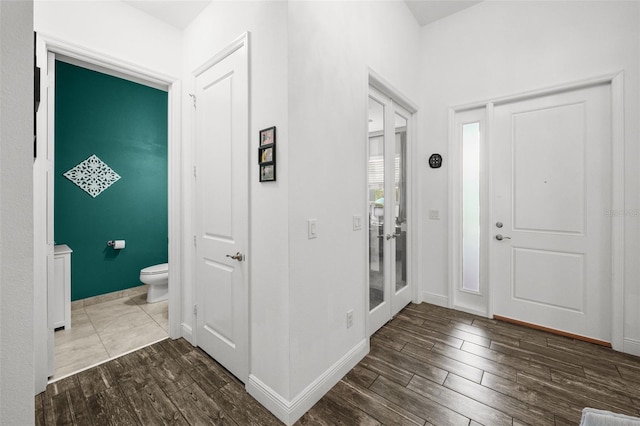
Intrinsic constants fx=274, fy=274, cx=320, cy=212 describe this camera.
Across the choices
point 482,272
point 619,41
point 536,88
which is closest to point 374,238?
point 482,272

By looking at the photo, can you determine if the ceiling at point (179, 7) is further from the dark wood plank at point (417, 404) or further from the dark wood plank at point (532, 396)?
the dark wood plank at point (532, 396)

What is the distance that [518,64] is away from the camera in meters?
2.63

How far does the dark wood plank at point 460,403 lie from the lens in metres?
1.53

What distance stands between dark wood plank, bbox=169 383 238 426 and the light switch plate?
112cm

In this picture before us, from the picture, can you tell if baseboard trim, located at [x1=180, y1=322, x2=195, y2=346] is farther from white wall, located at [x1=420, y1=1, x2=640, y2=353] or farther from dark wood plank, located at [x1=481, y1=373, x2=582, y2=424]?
white wall, located at [x1=420, y1=1, x2=640, y2=353]

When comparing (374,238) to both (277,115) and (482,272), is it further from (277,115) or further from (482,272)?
(277,115)

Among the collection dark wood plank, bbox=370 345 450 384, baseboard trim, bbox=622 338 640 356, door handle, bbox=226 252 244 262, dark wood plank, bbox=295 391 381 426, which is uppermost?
door handle, bbox=226 252 244 262

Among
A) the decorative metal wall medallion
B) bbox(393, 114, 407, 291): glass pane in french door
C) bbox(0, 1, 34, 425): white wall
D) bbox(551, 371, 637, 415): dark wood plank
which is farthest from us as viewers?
the decorative metal wall medallion

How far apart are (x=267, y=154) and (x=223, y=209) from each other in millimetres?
649

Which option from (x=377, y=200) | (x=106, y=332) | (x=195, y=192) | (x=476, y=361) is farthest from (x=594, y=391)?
(x=106, y=332)

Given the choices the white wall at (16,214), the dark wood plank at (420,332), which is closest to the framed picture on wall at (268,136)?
the white wall at (16,214)

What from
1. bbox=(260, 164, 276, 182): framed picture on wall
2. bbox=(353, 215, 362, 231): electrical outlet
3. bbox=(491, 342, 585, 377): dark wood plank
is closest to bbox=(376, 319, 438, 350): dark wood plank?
bbox=(491, 342, 585, 377): dark wood plank

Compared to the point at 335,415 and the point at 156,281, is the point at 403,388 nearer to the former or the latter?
the point at 335,415

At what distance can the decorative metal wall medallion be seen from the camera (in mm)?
3188
